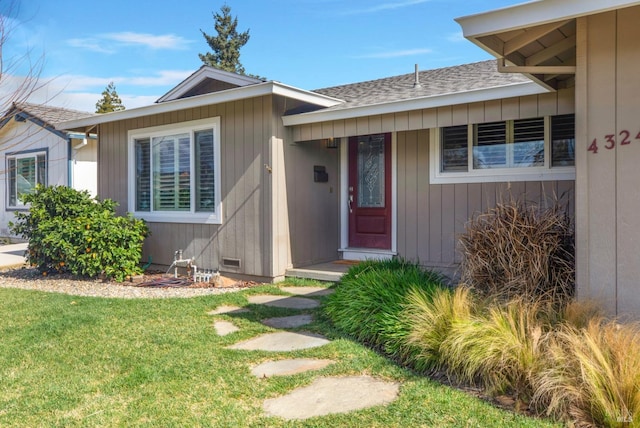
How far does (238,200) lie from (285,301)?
6.75 ft

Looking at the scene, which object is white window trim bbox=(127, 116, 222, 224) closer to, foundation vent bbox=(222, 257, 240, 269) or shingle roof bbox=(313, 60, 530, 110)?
foundation vent bbox=(222, 257, 240, 269)

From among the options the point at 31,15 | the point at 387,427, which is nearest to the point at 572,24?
the point at 387,427

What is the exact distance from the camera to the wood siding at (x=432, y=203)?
20.1ft

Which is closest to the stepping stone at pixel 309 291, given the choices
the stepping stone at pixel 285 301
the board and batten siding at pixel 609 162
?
the stepping stone at pixel 285 301

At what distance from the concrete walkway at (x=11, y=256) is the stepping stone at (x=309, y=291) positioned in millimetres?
5883

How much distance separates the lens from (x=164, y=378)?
3148 mm

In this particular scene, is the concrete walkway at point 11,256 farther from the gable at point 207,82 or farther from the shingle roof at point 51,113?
the gable at point 207,82

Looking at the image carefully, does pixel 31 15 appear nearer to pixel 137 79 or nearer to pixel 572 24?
pixel 572 24

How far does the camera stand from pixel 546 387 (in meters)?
2.51

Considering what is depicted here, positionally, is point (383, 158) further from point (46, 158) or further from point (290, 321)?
point (46, 158)

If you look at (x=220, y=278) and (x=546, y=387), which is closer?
(x=546, y=387)

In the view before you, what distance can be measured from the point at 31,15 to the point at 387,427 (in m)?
5.19

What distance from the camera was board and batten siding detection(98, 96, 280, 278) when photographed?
21.8ft

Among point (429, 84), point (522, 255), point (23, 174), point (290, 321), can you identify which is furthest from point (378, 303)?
point (23, 174)
